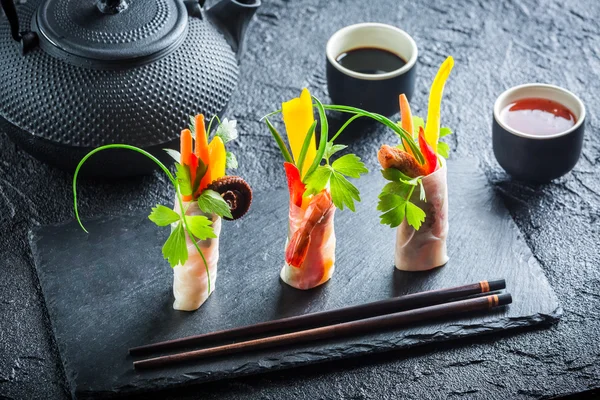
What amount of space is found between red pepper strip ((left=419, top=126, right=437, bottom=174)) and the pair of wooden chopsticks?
0.22m

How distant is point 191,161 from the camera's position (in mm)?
1515

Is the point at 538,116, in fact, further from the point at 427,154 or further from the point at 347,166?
the point at 347,166

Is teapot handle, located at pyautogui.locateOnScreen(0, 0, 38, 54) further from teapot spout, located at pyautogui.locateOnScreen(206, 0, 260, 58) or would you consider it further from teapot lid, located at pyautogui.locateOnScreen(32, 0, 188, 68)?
teapot spout, located at pyautogui.locateOnScreen(206, 0, 260, 58)

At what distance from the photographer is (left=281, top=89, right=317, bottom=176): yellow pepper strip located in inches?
60.6

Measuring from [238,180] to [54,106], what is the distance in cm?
41

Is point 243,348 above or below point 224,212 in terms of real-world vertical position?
below

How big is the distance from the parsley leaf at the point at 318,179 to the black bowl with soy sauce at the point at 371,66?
0.45 meters

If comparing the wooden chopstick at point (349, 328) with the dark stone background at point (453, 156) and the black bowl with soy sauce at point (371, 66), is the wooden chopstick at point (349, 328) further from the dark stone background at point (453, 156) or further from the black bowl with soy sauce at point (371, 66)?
the black bowl with soy sauce at point (371, 66)

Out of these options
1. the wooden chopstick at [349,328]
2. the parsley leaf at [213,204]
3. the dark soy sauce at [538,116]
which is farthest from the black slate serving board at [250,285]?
the parsley leaf at [213,204]

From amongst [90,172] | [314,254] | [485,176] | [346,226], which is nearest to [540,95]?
[485,176]

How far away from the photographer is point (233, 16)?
1.94m

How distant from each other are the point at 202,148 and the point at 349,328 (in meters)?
0.39

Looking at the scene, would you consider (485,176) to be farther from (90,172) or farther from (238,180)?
(90,172)

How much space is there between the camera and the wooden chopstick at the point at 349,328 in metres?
1.61
